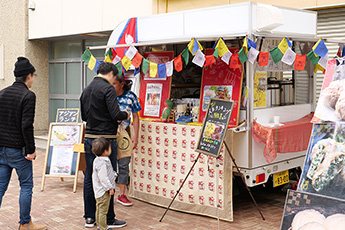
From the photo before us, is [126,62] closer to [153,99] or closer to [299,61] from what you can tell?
[153,99]

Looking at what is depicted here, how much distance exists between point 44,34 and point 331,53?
812 cm

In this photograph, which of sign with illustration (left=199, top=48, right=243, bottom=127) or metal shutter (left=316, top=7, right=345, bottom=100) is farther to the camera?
metal shutter (left=316, top=7, right=345, bottom=100)

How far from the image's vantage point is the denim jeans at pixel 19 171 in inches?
211

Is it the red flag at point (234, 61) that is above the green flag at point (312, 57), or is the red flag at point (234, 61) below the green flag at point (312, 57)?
below

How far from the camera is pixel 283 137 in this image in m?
6.23

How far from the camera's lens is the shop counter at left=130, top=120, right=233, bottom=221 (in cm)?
605

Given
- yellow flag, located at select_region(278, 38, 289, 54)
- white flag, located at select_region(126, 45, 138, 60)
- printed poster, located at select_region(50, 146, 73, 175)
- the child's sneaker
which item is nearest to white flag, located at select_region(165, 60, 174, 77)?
white flag, located at select_region(126, 45, 138, 60)

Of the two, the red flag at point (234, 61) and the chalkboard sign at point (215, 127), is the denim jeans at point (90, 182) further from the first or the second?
the red flag at point (234, 61)

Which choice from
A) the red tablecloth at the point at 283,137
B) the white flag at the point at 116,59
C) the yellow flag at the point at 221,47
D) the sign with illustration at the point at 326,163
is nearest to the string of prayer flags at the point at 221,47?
the yellow flag at the point at 221,47

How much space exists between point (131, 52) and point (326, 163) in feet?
11.9

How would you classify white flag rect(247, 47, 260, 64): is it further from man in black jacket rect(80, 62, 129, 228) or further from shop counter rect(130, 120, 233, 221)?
man in black jacket rect(80, 62, 129, 228)

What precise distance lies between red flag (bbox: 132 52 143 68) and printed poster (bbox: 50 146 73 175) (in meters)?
2.17

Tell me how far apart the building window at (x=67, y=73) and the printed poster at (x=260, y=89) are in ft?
23.8

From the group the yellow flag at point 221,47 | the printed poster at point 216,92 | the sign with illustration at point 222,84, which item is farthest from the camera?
the printed poster at point 216,92
